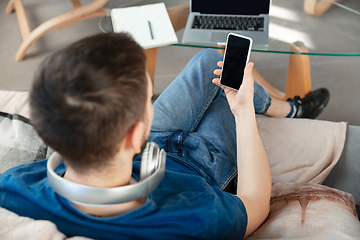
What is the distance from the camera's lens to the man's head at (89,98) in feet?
1.58

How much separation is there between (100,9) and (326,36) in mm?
1709

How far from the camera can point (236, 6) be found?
1.48 meters

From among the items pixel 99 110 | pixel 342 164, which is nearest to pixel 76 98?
pixel 99 110

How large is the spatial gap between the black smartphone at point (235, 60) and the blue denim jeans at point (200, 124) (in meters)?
0.09

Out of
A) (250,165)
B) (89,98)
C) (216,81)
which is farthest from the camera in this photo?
(216,81)

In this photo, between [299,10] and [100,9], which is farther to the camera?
[100,9]

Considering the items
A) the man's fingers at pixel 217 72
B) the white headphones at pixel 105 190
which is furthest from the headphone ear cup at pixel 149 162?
the man's fingers at pixel 217 72

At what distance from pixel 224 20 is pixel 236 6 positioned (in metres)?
0.09

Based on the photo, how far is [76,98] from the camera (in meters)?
0.48

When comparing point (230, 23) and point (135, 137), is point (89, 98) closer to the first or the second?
point (135, 137)

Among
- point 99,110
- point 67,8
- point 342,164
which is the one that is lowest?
point 342,164

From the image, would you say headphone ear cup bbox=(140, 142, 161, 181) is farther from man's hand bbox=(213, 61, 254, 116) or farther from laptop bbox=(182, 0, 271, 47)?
laptop bbox=(182, 0, 271, 47)

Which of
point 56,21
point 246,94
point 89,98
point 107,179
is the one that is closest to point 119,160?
point 107,179

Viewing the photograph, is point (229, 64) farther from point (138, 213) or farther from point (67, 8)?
point (67, 8)
